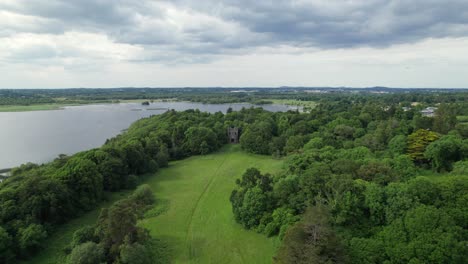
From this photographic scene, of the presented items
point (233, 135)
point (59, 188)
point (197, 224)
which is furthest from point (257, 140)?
point (59, 188)

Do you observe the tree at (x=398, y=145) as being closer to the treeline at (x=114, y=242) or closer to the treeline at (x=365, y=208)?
the treeline at (x=365, y=208)

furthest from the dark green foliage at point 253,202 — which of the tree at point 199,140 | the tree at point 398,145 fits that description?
the tree at point 199,140

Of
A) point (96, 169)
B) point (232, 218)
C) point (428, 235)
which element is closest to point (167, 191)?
point (96, 169)

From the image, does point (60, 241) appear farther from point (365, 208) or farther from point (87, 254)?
point (365, 208)

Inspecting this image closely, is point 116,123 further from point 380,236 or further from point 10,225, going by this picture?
point 380,236

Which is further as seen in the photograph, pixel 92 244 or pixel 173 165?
pixel 173 165

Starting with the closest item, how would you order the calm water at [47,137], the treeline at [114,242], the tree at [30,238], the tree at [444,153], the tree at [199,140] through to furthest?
the treeline at [114,242] < the tree at [30,238] < the tree at [444,153] < the tree at [199,140] < the calm water at [47,137]
